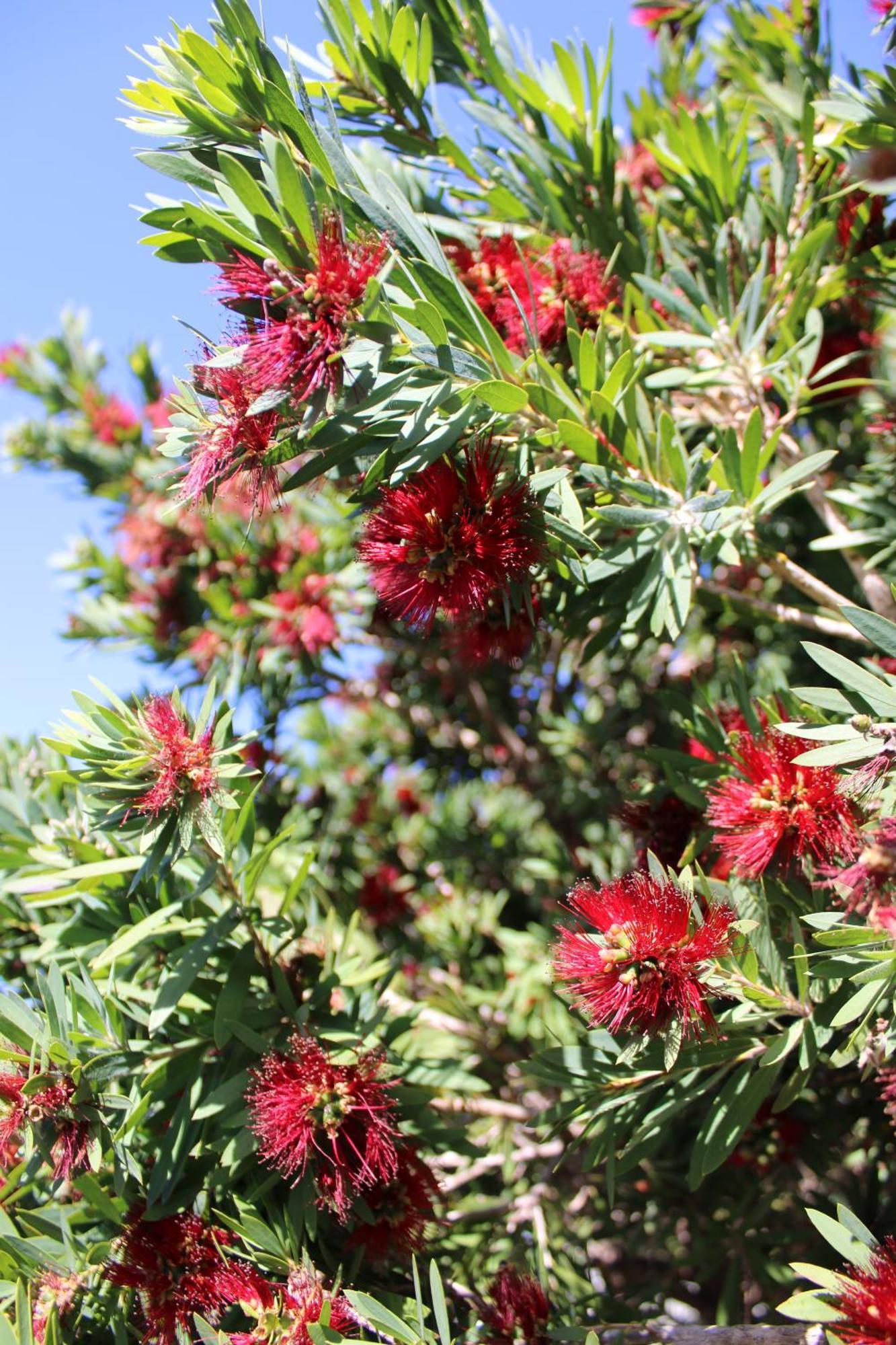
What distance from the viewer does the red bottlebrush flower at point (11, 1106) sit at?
1.48 meters

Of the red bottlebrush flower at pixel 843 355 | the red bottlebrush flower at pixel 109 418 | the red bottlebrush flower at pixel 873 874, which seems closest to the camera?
the red bottlebrush flower at pixel 873 874

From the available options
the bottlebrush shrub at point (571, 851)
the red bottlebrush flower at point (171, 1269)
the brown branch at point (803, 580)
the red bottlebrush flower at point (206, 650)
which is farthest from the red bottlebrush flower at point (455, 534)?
the red bottlebrush flower at point (206, 650)

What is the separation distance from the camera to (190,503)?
1423 millimetres

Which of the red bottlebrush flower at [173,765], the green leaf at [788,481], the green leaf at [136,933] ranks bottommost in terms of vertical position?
the green leaf at [136,933]

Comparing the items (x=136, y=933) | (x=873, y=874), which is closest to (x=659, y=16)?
(x=873, y=874)

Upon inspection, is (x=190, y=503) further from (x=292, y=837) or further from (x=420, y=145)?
(x=292, y=837)

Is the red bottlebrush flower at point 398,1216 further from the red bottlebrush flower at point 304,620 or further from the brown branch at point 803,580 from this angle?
the red bottlebrush flower at point 304,620

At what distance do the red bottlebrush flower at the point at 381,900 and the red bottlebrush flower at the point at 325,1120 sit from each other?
1.38 m

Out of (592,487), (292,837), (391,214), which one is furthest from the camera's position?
(292,837)

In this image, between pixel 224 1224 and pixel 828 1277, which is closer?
pixel 828 1277

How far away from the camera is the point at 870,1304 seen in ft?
4.03

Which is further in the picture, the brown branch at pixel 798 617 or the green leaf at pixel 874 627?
the brown branch at pixel 798 617

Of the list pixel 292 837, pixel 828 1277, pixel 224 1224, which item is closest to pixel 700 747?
pixel 828 1277

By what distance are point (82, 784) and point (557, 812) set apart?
1676 millimetres
